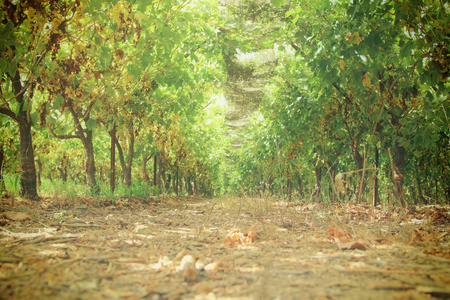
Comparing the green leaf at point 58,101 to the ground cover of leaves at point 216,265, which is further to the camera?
the green leaf at point 58,101

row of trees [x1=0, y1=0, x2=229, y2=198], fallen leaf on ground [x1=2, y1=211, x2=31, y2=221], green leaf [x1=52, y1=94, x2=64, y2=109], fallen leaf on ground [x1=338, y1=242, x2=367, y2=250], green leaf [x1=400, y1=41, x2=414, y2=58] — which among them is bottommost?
fallen leaf on ground [x1=338, y1=242, x2=367, y2=250]

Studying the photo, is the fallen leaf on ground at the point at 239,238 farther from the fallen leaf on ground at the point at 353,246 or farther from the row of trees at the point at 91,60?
the row of trees at the point at 91,60

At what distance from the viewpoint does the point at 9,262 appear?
5.62 feet

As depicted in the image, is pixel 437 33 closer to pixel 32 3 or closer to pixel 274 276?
pixel 274 276

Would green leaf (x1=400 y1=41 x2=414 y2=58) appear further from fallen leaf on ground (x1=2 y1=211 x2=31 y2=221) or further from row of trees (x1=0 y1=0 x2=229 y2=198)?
fallen leaf on ground (x1=2 y1=211 x2=31 y2=221)

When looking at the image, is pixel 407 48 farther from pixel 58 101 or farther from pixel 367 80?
pixel 58 101

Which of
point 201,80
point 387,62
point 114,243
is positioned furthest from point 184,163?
point 114,243

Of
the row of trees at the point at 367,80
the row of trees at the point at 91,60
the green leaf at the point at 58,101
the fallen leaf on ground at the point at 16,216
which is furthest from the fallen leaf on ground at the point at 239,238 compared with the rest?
the green leaf at the point at 58,101

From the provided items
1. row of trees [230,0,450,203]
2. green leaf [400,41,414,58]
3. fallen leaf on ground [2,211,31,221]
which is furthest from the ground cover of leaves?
green leaf [400,41,414,58]

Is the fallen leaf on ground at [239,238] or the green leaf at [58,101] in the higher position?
the green leaf at [58,101]

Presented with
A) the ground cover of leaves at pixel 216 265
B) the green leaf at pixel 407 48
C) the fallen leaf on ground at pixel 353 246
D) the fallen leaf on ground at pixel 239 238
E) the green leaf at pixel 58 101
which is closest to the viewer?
the ground cover of leaves at pixel 216 265

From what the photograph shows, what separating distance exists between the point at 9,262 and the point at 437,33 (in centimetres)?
428

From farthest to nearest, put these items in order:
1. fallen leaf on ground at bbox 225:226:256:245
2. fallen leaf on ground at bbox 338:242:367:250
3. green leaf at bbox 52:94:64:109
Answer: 1. green leaf at bbox 52:94:64:109
2. fallen leaf on ground at bbox 225:226:256:245
3. fallen leaf on ground at bbox 338:242:367:250

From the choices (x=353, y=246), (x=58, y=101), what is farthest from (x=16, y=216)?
(x=353, y=246)
